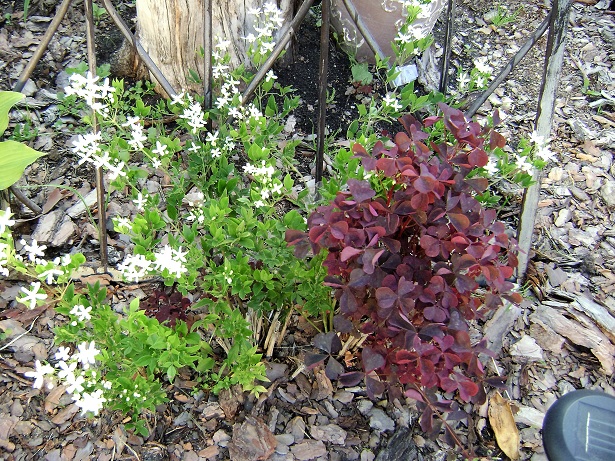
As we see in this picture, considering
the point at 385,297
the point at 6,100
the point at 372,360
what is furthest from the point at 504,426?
the point at 6,100

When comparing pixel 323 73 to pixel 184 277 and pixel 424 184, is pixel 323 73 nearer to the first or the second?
pixel 424 184

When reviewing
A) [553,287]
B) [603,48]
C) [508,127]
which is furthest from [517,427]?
[603,48]

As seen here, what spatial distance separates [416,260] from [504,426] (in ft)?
2.35

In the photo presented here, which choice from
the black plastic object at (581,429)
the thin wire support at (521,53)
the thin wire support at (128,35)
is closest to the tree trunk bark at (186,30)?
the thin wire support at (128,35)

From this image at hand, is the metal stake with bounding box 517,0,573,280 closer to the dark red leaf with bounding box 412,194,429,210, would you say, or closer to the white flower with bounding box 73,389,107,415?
the dark red leaf with bounding box 412,194,429,210

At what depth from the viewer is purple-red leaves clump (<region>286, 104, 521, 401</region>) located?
1.36 metres

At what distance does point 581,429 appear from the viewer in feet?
3.83

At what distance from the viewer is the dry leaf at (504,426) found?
1.75 meters

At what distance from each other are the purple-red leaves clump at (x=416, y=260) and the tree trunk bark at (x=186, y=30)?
3.79 feet

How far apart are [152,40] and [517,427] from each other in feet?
6.59

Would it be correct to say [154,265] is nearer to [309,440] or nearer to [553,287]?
[309,440]

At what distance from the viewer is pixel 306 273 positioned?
155 cm

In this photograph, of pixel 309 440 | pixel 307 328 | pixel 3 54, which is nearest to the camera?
pixel 309 440

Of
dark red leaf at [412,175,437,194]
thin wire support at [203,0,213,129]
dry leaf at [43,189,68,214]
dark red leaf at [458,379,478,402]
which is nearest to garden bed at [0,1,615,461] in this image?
dry leaf at [43,189,68,214]
